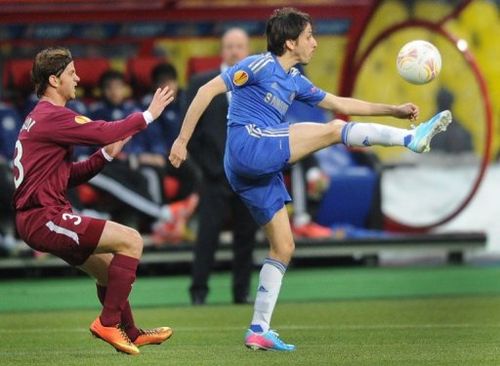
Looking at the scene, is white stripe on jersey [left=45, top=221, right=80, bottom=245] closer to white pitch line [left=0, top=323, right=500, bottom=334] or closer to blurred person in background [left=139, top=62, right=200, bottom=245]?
white pitch line [left=0, top=323, right=500, bottom=334]

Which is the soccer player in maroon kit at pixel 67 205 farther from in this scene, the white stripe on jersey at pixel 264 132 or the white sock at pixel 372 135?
the white sock at pixel 372 135

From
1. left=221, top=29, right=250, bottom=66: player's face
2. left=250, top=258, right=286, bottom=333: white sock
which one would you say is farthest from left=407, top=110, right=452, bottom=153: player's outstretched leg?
left=221, top=29, right=250, bottom=66: player's face

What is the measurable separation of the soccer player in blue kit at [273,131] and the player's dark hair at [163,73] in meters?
7.15

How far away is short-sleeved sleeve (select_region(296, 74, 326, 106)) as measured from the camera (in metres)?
9.94

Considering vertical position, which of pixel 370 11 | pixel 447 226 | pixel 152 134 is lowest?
pixel 447 226

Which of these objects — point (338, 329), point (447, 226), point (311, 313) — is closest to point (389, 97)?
point (447, 226)

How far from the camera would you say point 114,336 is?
897 centimetres

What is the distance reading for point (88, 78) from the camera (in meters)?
17.4

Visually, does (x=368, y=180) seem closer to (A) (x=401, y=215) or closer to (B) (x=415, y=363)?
(A) (x=401, y=215)

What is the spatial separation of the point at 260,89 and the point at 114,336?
1.91m

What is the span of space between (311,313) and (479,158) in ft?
21.7

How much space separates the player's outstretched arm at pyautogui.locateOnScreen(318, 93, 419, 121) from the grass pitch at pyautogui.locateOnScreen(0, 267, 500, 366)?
1.46 meters

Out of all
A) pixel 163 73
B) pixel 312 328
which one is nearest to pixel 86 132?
pixel 312 328

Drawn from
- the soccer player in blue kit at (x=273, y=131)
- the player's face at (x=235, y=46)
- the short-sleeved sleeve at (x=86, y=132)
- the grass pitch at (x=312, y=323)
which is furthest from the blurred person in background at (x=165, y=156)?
the short-sleeved sleeve at (x=86, y=132)
